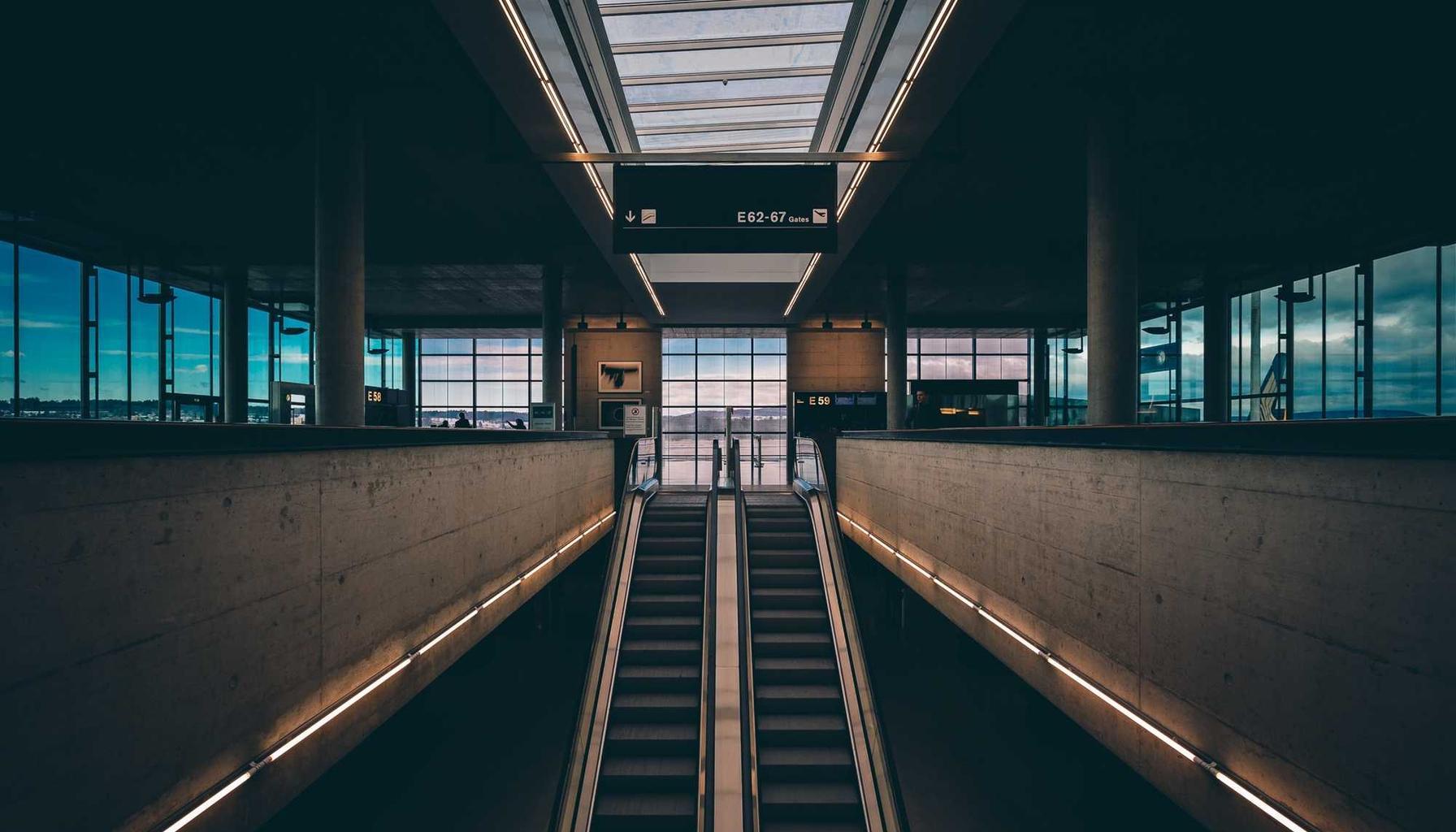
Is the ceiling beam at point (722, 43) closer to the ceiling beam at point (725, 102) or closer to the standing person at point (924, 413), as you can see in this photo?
the ceiling beam at point (725, 102)

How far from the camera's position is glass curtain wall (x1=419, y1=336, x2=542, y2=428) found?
94.4 ft

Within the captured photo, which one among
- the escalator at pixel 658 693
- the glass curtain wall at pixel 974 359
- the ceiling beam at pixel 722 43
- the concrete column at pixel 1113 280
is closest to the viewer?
the escalator at pixel 658 693

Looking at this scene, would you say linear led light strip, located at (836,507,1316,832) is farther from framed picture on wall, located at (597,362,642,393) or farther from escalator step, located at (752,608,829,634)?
framed picture on wall, located at (597,362,642,393)

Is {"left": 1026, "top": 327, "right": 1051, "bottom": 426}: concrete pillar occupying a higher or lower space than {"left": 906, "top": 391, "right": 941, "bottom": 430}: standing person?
higher

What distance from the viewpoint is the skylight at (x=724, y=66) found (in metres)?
7.46

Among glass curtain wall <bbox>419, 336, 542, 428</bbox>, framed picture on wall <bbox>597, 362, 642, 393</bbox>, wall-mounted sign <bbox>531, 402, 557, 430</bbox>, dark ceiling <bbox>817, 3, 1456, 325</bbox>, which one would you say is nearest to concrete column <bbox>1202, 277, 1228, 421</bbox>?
dark ceiling <bbox>817, 3, 1456, 325</bbox>

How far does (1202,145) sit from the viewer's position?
31.2 ft

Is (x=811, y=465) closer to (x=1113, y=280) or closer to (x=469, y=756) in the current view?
(x=1113, y=280)

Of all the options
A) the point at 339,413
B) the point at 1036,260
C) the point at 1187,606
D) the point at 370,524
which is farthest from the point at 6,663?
the point at 1036,260

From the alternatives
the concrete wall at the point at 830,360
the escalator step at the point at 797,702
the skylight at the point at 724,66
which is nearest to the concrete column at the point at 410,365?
the concrete wall at the point at 830,360

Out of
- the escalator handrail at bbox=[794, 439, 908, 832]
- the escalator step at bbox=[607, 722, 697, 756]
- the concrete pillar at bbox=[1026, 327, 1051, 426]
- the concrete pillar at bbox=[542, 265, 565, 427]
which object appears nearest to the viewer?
the escalator handrail at bbox=[794, 439, 908, 832]

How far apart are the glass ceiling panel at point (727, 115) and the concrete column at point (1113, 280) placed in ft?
12.3

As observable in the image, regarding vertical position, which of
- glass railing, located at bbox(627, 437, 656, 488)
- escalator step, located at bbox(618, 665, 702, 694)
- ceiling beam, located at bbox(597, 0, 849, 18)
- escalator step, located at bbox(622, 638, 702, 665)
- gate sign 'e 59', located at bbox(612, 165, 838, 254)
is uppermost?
ceiling beam, located at bbox(597, 0, 849, 18)

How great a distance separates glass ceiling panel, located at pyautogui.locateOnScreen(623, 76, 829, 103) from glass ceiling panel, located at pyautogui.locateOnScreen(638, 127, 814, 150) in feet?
3.73
